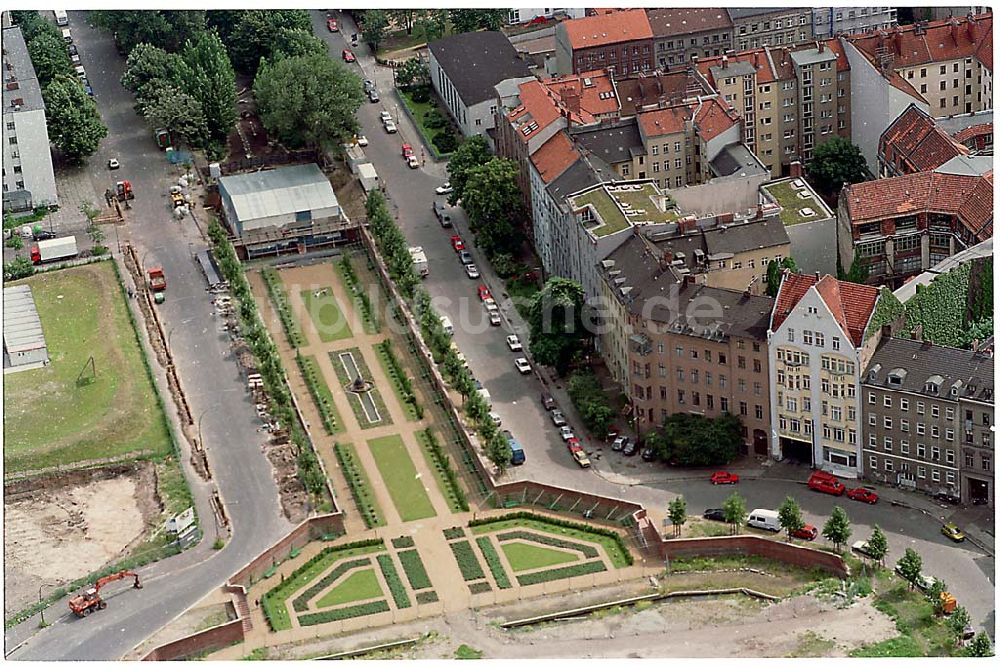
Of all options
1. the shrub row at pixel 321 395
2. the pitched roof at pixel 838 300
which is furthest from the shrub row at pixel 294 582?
the pitched roof at pixel 838 300

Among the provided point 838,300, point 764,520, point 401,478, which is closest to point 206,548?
point 401,478

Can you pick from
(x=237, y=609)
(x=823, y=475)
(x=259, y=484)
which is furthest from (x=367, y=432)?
(x=823, y=475)

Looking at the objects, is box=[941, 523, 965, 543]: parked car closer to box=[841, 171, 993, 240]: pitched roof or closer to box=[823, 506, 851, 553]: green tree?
box=[823, 506, 851, 553]: green tree

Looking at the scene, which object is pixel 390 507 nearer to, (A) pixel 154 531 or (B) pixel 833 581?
(A) pixel 154 531

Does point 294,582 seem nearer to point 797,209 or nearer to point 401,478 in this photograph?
point 401,478

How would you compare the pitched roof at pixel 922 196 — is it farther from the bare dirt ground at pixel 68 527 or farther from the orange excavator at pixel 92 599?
the orange excavator at pixel 92 599

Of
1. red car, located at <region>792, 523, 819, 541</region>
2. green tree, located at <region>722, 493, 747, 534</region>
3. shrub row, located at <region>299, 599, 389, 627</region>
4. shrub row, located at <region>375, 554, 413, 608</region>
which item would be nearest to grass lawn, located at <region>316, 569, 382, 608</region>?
shrub row, located at <region>375, 554, 413, 608</region>
